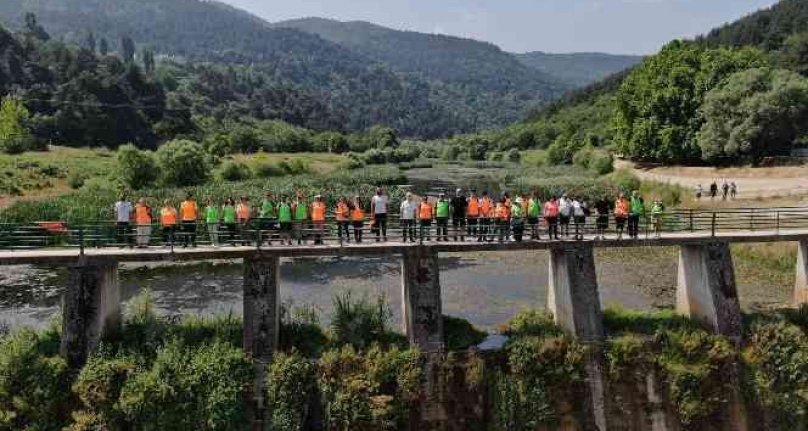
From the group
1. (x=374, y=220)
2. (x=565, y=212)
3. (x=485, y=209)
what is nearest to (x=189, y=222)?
(x=374, y=220)

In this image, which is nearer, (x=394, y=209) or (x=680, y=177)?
(x=394, y=209)

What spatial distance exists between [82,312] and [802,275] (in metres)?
29.2

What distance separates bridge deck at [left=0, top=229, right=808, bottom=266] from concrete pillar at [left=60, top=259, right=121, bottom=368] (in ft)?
1.69

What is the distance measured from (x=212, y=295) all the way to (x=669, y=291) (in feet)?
88.5

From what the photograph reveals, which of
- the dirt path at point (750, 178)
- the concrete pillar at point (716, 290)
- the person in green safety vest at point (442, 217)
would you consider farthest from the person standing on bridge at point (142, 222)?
the dirt path at point (750, 178)

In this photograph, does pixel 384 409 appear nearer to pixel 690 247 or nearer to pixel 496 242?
pixel 496 242

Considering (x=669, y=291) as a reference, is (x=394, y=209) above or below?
above

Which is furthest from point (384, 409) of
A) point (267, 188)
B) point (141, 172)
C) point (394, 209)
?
point (141, 172)

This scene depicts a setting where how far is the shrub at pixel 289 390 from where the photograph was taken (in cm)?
2238

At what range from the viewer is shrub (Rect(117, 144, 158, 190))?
256 feet

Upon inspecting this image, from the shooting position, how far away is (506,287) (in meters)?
40.9

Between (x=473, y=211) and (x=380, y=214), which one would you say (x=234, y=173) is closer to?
(x=380, y=214)

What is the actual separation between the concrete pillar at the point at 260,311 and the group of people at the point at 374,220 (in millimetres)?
1121

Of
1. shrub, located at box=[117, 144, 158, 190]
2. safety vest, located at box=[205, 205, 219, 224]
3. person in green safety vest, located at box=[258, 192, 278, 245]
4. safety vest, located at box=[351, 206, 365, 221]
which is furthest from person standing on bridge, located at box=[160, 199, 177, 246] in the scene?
shrub, located at box=[117, 144, 158, 190]
